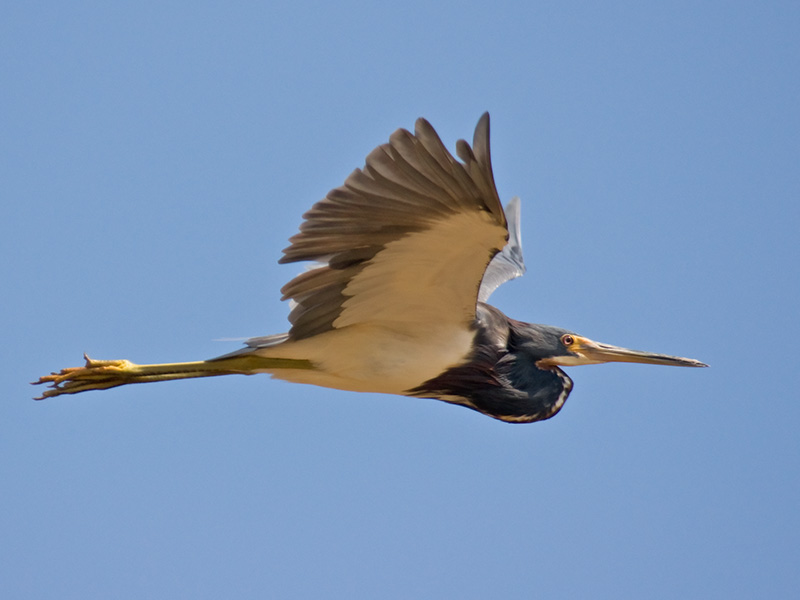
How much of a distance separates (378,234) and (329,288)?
1.93ft

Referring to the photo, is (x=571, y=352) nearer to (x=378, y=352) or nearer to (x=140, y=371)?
(x=378, y=352)

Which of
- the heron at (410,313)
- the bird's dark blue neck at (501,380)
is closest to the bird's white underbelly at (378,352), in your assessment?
the heron at (410,313)

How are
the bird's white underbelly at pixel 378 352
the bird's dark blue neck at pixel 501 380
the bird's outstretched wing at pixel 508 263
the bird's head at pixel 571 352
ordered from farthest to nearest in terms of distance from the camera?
the bird's outstretched wing at pixel 508 263 < the bird's head at pixel 571 352 < the bird's dark blue neck at pixel 501 380 < the bird's white underbelly at pixel 378 352

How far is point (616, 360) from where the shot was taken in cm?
743

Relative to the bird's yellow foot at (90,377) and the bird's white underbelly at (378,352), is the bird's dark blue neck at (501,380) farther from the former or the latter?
the bird's yellow foot at (90,377)

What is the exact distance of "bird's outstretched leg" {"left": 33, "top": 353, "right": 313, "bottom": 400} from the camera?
21.4ft

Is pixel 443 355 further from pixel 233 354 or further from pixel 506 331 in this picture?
pixel 233 354

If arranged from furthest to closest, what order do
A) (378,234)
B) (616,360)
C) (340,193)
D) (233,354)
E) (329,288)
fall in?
(616,360) → (233,354) → (329,288) → (378,234) → (340,193)

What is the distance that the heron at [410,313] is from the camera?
5219 mm

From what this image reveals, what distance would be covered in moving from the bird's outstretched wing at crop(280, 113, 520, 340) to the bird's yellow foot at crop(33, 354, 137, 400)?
3.84 ft

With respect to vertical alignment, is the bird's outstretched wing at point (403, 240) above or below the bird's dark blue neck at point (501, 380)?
above

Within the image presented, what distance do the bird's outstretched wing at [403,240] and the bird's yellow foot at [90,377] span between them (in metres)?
1.17


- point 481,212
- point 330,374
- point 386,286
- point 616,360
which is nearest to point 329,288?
point 386,286

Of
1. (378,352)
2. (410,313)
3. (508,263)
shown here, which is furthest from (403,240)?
(508,263)
